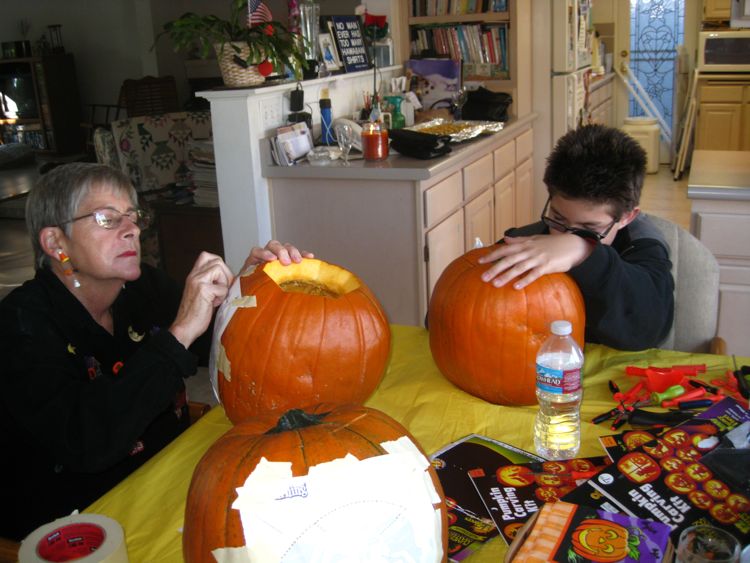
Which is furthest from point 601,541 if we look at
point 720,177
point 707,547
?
point 720,177

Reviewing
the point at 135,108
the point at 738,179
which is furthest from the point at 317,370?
the point at 135,108

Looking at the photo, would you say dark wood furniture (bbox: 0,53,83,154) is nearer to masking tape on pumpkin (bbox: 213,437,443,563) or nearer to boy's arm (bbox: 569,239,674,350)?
boy's arm (bbox: 569,239,674,350)

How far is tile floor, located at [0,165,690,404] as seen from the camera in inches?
204

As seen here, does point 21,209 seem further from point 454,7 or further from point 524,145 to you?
point 524,145

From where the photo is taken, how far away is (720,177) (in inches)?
99.7

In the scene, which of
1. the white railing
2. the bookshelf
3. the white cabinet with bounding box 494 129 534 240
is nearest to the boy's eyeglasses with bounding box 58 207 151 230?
the white cabinet with bounding box 494 129 534 240

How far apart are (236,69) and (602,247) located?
1.96 metres

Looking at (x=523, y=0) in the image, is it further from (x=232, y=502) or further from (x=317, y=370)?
(x=232, y=502)

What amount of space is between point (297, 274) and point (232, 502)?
1.88 ft

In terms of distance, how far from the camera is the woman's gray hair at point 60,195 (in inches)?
54.6

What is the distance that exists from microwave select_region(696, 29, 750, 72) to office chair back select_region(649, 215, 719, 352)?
564 cm

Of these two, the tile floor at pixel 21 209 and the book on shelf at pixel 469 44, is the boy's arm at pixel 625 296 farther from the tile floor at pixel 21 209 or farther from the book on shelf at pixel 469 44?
the tile floor at pixel 21 209

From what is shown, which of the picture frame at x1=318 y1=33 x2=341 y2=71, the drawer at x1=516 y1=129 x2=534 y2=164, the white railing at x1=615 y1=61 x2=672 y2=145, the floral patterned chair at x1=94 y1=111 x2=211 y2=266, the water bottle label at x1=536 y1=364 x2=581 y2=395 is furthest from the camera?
the white railing at x1=615 y1=61 x2=672 y2=145

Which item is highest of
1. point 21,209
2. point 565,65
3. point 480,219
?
point 565,65
